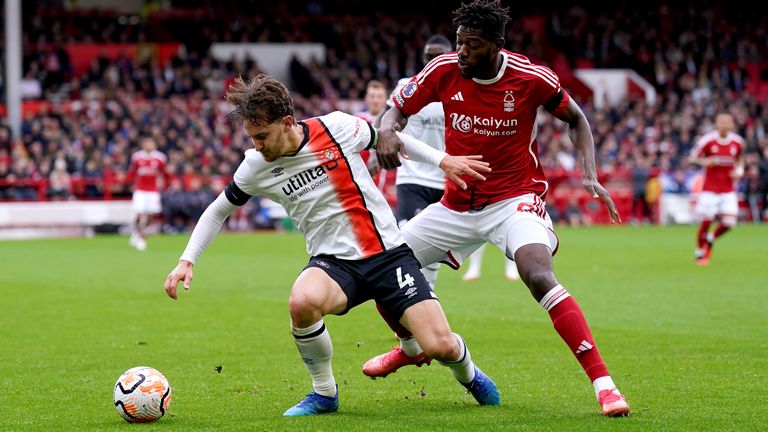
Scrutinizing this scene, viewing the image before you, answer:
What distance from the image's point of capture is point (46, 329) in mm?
10508

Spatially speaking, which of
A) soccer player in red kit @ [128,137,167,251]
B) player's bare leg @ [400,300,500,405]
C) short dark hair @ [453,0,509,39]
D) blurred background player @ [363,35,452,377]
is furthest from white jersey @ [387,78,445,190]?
soccer player in red kit @ [128,137,167,251]

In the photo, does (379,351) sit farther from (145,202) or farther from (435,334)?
(145,202)

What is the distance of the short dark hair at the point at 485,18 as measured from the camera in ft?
21.8

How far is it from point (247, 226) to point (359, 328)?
2003cm

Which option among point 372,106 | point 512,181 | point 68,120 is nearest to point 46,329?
point 372,106

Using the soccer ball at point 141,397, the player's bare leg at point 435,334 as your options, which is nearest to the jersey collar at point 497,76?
the player's bare leg at point 435,334

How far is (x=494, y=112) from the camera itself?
7008 millimetres

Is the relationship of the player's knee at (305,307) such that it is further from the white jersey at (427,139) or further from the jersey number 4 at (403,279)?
the white jersey at (427,139)

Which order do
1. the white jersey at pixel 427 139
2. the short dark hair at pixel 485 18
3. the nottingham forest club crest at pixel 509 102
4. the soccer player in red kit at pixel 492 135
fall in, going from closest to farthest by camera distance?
the short dark hair at pixel 485 18 → the soccer player in red kit at pixel 492 135 → the nottingham forest club crest at pixel 509 102 → the white jersey at pixel 427 139

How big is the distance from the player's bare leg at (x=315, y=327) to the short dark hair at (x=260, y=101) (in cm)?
87

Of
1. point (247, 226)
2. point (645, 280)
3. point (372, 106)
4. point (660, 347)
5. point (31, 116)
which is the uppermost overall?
point (372, 106)

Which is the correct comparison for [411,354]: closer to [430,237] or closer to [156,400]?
[430,237]

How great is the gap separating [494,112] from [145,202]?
1750 cm

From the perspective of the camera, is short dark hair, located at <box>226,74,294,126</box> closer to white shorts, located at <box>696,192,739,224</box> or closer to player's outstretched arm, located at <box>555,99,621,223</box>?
player's outstretched arm, located at <box>555,99,621,223</box>
